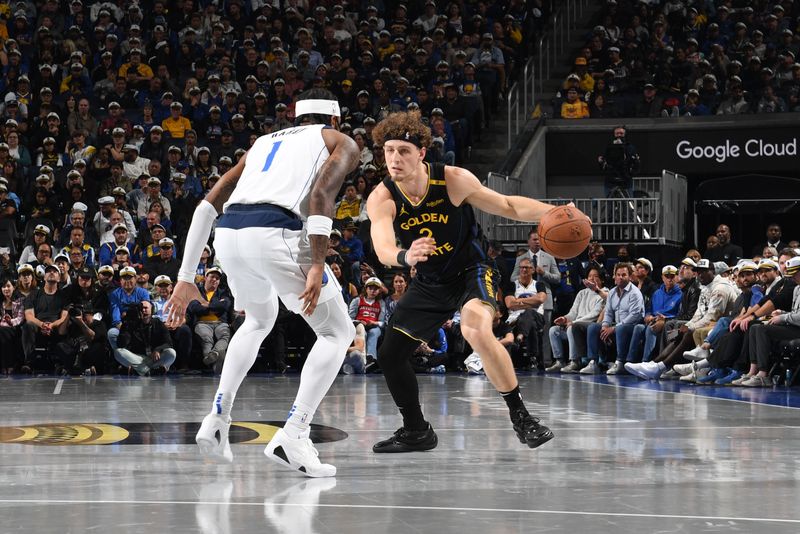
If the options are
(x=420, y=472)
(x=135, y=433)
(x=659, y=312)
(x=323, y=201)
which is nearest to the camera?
(x=323, y=201)

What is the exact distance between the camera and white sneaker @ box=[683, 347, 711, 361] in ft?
41.5

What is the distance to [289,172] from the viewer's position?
5.70 m

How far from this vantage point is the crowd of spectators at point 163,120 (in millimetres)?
14570

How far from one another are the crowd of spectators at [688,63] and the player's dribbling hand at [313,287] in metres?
15.8

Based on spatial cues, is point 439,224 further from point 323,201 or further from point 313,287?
point 313,287

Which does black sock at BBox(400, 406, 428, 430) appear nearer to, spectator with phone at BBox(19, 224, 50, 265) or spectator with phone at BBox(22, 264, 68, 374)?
spectator with phone at BBox(22, 264, 68, 374)

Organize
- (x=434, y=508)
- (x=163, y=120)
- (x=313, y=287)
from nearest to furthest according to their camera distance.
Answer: (x=434, y=508)
(x=313, y=287)
(x=163, y=120)

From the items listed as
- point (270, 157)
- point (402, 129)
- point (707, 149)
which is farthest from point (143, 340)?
point (707, 149)

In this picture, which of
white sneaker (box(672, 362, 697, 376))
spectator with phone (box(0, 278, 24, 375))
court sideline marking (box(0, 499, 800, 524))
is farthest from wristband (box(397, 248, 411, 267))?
spectator with phone (box(0, 278, 24, 375))

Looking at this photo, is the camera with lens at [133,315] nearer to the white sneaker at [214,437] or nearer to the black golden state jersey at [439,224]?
the black golden state jersey at [439,224]

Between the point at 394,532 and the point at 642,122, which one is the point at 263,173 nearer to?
the point at 394,532

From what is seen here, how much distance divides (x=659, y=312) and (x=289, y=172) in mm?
9234

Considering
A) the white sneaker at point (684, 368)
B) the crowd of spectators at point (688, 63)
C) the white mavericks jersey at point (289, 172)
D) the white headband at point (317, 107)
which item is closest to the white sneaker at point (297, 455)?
the white mavericks jersey at point (289, 172)

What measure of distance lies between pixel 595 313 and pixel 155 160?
7356mm
